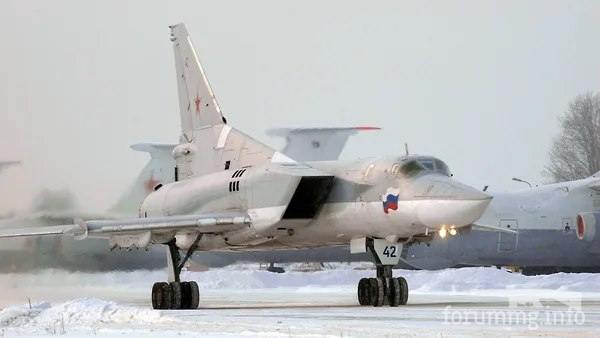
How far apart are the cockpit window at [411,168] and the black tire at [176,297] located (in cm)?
519

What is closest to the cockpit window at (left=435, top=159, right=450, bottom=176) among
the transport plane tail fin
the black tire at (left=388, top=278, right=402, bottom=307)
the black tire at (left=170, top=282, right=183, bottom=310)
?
the black tire at (left=388, top=278, right=402, bottom=307)

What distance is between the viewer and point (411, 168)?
24203mm

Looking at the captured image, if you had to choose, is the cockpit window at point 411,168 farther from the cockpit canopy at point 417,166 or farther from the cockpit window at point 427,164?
the cockpit window at point 427,164

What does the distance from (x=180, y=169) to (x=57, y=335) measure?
42.6 feet

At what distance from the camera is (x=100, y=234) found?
82.4 ft

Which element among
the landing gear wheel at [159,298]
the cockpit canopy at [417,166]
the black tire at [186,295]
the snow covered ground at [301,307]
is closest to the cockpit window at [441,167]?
the cockpit canopy at [417,166]

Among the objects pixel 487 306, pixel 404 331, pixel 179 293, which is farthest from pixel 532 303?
pixel 404 331

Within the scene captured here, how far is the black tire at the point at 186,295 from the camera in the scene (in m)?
25.7

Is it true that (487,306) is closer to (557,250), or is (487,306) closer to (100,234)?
(100,234)

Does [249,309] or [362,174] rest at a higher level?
[362,174]

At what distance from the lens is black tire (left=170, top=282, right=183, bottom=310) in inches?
1006

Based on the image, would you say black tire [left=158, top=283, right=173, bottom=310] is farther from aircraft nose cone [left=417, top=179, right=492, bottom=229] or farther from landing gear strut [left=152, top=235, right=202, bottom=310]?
aircraft nose cone [left=417, top=179, right=492, bottom=229]

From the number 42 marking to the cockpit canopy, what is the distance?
170 centimetres

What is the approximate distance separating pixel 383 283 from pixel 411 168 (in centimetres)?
233
